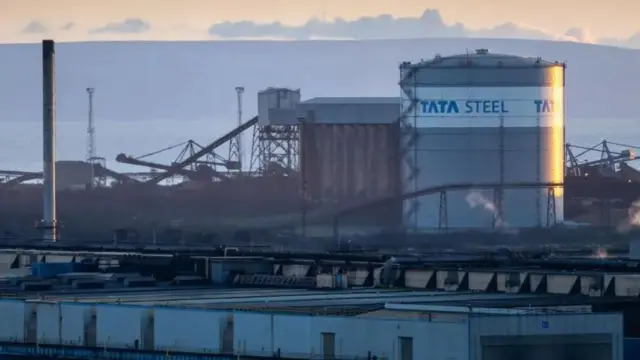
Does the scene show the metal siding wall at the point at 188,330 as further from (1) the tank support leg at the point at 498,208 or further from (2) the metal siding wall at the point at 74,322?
(1) the tank support leg at the point at 498,208

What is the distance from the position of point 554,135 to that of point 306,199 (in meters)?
13.1

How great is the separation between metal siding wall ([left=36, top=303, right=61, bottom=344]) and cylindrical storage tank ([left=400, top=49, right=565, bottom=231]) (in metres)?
37.8

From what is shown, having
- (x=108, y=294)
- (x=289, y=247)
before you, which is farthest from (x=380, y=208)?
(x=108, y=294)

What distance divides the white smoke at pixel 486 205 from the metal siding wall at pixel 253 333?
40614mm

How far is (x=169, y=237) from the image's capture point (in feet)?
249

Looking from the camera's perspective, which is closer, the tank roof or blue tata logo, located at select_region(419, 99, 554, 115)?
the tank roof

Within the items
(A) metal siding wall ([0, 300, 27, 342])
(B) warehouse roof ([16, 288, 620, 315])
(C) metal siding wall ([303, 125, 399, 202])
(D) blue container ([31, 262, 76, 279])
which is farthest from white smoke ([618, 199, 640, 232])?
(A) metal siding wall ([0, 300, 27, 342])

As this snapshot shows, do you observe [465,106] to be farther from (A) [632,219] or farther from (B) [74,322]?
(B) [74,322]

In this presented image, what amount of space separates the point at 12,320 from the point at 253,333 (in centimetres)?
559

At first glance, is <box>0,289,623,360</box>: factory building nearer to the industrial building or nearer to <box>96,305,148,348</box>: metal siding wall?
<box>96,305,148,348</box>: metal siding wall

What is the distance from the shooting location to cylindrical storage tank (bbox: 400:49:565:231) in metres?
74.5

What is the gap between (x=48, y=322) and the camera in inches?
1483

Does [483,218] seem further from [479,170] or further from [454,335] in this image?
[454,335]

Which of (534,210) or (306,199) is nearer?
(534,210)
